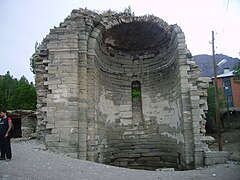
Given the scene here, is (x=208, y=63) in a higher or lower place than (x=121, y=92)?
higher

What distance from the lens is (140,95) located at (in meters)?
12.1

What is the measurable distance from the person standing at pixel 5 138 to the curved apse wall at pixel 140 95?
427 cm

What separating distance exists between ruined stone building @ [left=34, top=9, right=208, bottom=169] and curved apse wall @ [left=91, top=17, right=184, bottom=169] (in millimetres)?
45

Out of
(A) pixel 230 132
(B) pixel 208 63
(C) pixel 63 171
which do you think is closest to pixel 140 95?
(C) pixel 63 171

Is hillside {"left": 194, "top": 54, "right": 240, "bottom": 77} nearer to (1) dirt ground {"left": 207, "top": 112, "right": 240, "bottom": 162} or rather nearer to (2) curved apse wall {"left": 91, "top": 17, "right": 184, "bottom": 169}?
(1) dirt ground {"left": 207, "top": 112, "right": 240, "bottom": 162}

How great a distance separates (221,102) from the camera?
86.3 ft

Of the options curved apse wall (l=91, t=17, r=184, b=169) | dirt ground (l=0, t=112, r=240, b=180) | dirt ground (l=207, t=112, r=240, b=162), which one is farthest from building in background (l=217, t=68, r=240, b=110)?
dirt ground (l=0, t=112, r=240, b=180)

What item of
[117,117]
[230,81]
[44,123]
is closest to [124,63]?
[117,117]

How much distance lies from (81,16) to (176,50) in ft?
13.8

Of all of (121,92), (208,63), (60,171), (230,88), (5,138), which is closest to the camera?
(60,171)

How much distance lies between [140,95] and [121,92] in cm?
111

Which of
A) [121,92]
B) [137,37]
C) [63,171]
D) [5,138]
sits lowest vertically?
[63,171]

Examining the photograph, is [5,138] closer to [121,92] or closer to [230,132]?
[121,92]

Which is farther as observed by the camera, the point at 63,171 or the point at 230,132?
the point at 230,132
